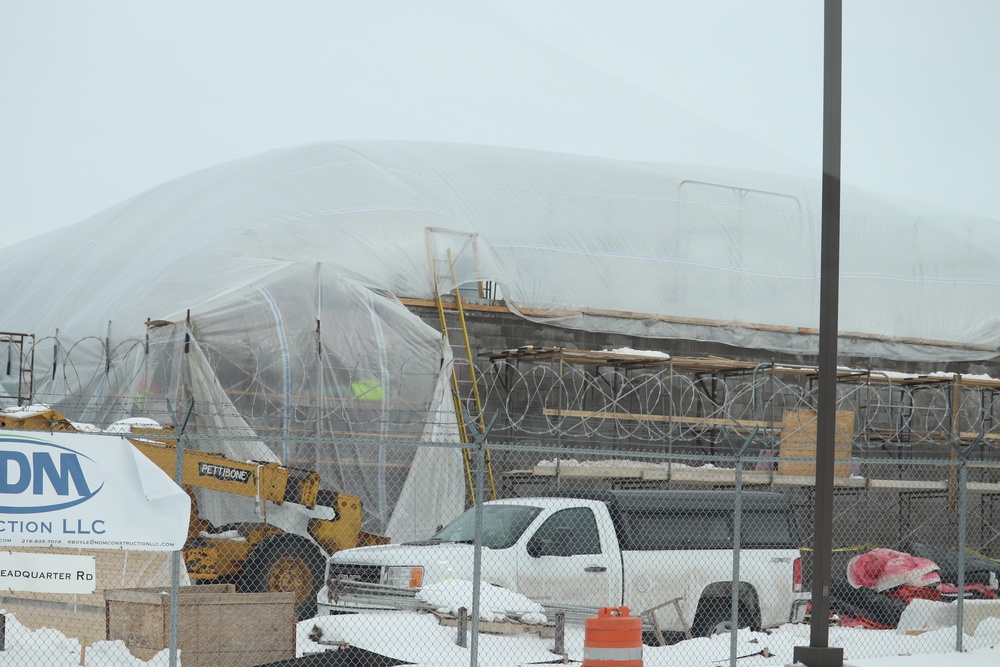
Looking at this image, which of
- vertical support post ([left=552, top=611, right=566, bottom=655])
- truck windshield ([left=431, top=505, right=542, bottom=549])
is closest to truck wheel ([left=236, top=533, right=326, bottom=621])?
truck windshield ([left=431, top=505, right=542, bottom=549])

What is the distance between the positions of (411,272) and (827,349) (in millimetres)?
12173

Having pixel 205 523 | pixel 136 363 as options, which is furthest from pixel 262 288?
pixel 205 523

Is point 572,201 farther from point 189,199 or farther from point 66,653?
point 66,653

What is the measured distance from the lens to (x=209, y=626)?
10305 millimetres

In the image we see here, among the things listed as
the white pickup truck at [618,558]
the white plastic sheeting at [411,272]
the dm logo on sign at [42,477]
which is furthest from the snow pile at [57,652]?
the white plastic sheeting at [411,272]

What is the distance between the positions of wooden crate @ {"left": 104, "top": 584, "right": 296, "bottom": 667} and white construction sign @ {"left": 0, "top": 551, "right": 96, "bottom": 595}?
1.24 metres

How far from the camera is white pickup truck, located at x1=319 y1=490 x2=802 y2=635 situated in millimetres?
13164

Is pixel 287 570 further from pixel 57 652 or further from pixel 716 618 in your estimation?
pixel 716 618

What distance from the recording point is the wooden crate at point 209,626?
10203 mm

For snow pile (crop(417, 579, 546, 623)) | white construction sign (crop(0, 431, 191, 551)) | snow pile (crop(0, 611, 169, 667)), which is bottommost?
snow pile (crop(0, 611, 169, 667))

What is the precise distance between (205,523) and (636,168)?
15179 mm

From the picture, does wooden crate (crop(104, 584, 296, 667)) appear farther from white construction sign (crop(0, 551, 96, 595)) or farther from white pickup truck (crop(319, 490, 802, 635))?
white pickup truck (crop(319, 490, 802, 635))

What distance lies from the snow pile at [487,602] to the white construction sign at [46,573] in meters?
3.95

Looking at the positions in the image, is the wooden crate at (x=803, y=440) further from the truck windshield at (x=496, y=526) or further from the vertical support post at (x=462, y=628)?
the vertical support post at (x=462, y=628)
